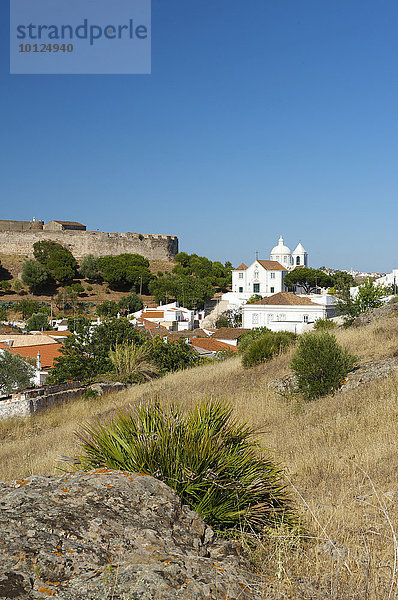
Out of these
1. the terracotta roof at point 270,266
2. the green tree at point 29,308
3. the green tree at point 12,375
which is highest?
the terracotta roof at point 270,266

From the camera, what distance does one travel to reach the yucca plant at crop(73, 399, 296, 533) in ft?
9.89

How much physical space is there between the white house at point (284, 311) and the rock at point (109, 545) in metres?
37.2

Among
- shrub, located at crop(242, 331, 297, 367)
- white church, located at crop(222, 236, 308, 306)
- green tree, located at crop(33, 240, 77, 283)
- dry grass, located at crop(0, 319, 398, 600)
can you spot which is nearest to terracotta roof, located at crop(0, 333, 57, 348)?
dry grass, located at crop(0, 319, 398, 600)

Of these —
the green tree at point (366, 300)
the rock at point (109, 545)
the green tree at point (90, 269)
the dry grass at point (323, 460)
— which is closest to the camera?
the rock at point (109, 545)

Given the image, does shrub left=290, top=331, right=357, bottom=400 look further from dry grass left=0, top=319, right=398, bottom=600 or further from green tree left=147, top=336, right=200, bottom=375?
green tree left=147, top=336, right=200, bottom=375

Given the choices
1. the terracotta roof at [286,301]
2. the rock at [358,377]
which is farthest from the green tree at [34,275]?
the rock at [358,377]

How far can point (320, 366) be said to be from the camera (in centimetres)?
881

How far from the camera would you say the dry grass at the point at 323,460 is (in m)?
2.33

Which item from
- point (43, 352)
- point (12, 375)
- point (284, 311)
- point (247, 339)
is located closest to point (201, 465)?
point (247, 339)

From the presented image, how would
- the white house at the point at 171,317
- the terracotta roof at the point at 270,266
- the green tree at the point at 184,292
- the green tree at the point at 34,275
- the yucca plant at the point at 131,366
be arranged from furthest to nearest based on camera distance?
the terracotta roof at the point at 270,266 → the green tree at the point at 184,292 → the green tree at the point at 34,275 → the white house at the point at 171,317 → the yucca plant at the point at 131,366

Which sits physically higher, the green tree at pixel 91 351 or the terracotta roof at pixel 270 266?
the terracotta roof at pixel 270 266

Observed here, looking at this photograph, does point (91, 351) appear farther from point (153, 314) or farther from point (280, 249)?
point (280, 249)

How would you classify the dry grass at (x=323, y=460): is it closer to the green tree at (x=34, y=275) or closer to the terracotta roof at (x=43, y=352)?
the terracotta roof at (x=43, y=352)

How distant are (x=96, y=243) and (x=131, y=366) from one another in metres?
69.3
